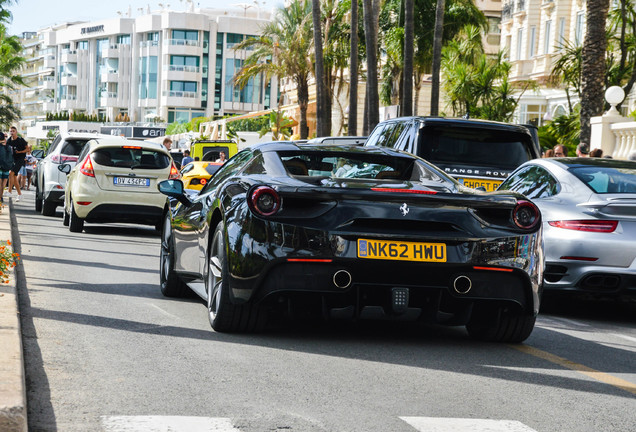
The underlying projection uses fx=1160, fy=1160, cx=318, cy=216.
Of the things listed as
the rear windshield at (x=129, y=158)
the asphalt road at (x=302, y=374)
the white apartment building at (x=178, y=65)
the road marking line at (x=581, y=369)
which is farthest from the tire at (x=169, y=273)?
the white apartment building at (x=178, y=65)

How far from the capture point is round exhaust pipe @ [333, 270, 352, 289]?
23.2ft

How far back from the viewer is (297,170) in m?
8.02

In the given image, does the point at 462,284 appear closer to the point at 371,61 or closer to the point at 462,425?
the point at 462,425

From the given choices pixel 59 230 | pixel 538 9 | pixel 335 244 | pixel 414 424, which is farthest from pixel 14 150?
pixel 538 9

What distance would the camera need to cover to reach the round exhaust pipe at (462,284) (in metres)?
7.17

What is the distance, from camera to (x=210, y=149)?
39.5m

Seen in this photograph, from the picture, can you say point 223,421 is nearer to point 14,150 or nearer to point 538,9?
point 14,150

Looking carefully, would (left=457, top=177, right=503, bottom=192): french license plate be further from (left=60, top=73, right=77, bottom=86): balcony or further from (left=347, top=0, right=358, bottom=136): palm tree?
(left=60, top=73, right=77, bottom=86): balcony

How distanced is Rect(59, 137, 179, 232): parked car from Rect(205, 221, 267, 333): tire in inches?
419

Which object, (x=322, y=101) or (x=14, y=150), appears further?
(x=322, y=101)

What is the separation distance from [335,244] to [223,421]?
210 centimetres

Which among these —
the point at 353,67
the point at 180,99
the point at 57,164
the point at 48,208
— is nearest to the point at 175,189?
the point at 57,164

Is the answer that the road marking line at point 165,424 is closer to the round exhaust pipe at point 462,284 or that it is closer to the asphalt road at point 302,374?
the asphalt road at point 302,374

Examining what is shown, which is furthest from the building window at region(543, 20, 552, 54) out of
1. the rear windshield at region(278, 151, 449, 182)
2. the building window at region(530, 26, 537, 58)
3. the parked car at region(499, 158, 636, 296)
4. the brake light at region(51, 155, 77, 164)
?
the rear windshield at region(278, 151, 449, 182)
